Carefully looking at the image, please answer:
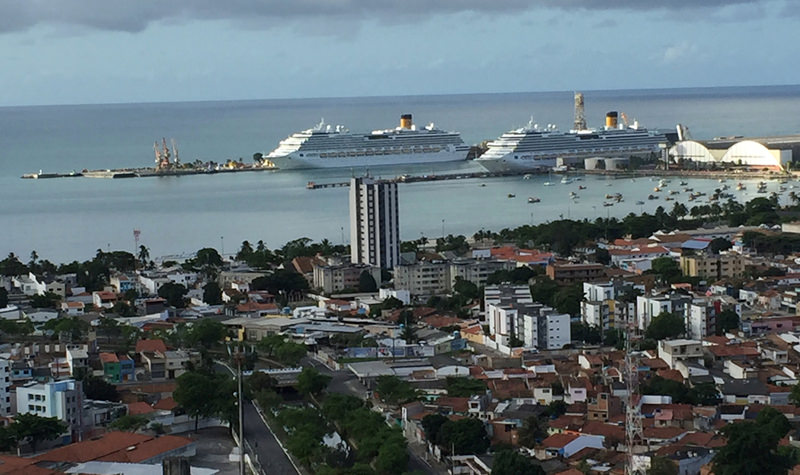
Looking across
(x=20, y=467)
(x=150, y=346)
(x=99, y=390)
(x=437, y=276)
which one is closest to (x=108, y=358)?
(x=150, y=346)

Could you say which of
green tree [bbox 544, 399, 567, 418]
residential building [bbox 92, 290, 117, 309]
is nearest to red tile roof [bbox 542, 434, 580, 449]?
green tree [bbox 544, 399, 567, 418]

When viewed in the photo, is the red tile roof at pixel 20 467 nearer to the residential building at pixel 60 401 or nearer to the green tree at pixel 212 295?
the residential building at pixel 60 401

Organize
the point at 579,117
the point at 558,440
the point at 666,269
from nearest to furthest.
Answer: the point at 558,440 → the point at 666,269 → the point at 579,117

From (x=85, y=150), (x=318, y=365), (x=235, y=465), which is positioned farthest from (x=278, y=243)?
(x=85, y=150)

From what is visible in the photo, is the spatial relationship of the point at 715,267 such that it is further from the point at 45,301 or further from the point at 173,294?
the point at 45,301

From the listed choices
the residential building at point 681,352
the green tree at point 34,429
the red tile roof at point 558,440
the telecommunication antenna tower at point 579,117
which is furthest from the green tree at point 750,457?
the telecommunication antenna tower at point 579,117

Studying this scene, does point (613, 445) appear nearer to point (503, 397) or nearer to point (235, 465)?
point (503, 397)
